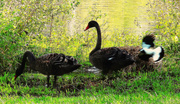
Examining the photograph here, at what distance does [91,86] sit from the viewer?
7.18 metres

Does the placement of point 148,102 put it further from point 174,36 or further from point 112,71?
point 174,36

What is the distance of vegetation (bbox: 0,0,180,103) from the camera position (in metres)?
6.17

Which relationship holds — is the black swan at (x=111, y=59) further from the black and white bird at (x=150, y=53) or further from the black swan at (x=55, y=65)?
the black and white bird at (x=150, y=53)

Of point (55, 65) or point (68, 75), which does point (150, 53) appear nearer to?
point (55, 65)

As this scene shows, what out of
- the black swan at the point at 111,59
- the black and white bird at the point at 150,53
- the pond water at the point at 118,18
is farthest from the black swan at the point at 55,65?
the pond water at the point at 118,18

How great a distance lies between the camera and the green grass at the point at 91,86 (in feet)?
20.9

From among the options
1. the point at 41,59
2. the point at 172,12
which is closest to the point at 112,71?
the point at 41,59

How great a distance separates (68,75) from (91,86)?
152 cm

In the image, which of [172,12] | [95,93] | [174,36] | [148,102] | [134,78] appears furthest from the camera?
[172,12]

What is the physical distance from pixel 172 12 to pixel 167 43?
3.62ft

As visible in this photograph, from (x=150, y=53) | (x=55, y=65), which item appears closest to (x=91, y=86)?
(x=55, y=65)

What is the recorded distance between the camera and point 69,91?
6.89 m

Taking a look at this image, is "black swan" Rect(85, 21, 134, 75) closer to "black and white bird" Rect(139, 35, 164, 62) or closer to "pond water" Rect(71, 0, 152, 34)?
"black and white bird" Rect(139, 35, 164, 62)

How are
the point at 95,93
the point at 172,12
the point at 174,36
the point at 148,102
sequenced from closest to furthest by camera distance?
the point at 148,102 → the point at 95,93 → the point at 174,36 → the point at 172,12
